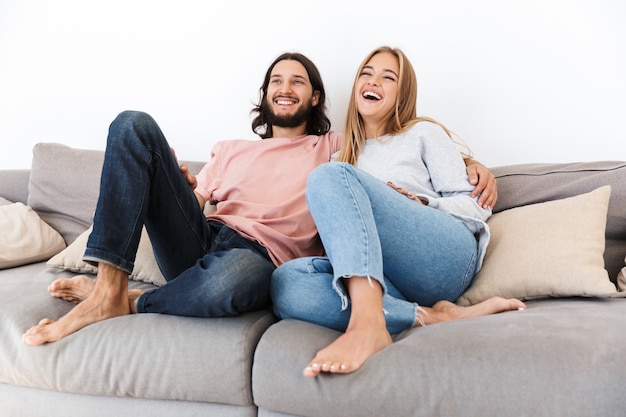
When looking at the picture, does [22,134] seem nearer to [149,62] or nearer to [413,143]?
[149,62]

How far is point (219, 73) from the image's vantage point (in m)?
2.19

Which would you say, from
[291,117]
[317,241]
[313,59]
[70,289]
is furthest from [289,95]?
[70,289]

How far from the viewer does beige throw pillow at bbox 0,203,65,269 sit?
1739 millimetres

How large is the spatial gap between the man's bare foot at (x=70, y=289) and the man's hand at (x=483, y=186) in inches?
44.0

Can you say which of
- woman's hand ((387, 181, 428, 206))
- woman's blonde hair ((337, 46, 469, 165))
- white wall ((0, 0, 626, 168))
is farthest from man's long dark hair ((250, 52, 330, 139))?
woman's hand ((387, 181, 428, 206))

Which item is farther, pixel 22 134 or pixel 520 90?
pixel 22 134

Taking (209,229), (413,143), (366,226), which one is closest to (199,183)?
(209,229)

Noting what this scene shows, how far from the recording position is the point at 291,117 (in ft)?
6.07

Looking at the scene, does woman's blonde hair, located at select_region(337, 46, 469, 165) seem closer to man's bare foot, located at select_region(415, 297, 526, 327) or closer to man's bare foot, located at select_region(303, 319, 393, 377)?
man's bare foot, located at select_region(415, 297, 526, 327)

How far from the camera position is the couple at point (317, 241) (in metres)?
1.09

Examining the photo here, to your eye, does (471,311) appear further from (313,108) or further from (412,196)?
(313,108)

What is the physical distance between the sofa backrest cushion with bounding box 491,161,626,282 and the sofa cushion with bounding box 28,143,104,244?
4.95 ft

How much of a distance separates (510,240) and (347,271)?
0.53 metres

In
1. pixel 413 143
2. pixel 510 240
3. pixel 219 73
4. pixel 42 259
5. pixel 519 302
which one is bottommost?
pixel 42 259
